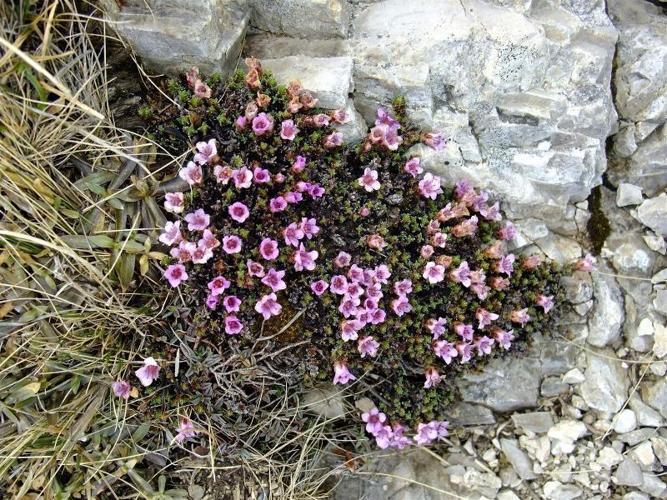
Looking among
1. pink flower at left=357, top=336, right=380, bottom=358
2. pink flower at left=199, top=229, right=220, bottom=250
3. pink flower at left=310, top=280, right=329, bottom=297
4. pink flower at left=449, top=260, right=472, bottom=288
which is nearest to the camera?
pink flower at left=199, top=229, right=220, bottom=250

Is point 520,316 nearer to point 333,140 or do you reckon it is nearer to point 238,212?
point 333,140

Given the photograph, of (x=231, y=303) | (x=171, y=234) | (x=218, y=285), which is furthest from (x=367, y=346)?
(x=171, y=234)

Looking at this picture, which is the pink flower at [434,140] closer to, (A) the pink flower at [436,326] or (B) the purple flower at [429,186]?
(B) the purple flower at [429,186]

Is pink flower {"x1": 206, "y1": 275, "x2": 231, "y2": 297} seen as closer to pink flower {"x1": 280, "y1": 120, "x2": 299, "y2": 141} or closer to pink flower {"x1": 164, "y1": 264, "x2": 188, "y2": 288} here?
pink flower {"x1": 164, "y1": 264, "x2": 188, "y2": 288}

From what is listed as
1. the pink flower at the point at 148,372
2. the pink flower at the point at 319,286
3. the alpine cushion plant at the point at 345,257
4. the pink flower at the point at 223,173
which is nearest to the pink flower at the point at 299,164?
the alpine cushion plant at the point at 345,257

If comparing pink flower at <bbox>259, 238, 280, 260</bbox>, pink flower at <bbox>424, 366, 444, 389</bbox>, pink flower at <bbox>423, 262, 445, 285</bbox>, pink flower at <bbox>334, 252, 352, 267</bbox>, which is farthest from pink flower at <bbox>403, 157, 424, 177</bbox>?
pink flower at <bbox>424, 366, 444, 389</bbox>
